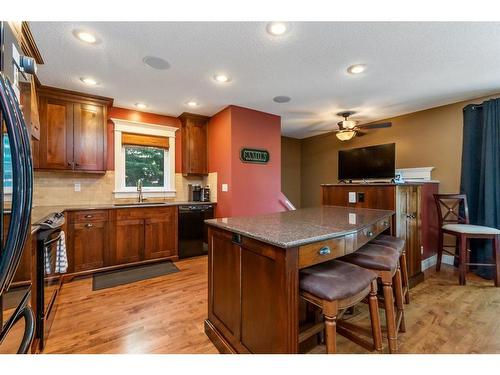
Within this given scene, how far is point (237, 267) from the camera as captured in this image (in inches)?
55.6

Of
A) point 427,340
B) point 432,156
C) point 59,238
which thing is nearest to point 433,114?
point 432,156

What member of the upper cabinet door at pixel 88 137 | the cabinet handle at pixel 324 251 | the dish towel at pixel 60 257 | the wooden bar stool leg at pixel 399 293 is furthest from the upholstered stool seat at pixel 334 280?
the upper cabinet door at pixel 88 137

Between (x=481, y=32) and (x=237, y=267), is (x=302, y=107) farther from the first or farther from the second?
(x=237, y=267)

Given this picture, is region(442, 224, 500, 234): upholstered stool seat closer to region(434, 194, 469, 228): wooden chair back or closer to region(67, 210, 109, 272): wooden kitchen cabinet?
region(434, 194, 469, 228): wooden chair back

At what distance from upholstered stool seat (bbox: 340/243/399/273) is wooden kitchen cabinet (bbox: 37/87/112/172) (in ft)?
11.5

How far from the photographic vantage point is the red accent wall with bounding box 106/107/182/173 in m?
3.59

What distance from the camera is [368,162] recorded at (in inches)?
164

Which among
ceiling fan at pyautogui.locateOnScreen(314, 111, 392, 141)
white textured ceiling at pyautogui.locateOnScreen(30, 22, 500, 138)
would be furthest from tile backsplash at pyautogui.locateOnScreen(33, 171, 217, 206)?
ceiling fan at pyautogui.locateOnScreen(314, 111, 392, 141)

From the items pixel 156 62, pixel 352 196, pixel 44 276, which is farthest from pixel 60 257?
pixel 352 196

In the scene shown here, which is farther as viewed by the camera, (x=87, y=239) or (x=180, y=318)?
(x=87, y=239)

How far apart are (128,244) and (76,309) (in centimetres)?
113

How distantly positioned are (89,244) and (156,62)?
2.41m

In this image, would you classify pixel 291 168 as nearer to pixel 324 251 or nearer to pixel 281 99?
pixel 281 99

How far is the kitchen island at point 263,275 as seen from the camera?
1096mm
